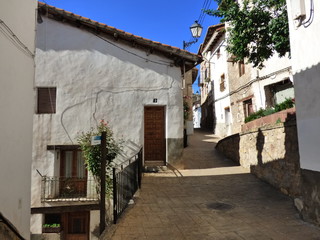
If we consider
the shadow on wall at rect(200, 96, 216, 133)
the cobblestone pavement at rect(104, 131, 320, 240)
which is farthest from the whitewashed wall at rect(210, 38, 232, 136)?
the cobblestone pavement at rect(104, 131, 320, 240)

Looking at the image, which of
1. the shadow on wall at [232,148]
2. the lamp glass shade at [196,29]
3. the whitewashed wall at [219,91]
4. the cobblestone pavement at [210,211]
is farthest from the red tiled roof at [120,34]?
the whitewashed wall at [219,91]

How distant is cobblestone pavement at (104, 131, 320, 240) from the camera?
4.34m

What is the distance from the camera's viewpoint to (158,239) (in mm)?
4184

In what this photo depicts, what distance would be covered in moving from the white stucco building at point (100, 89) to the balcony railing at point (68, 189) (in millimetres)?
436

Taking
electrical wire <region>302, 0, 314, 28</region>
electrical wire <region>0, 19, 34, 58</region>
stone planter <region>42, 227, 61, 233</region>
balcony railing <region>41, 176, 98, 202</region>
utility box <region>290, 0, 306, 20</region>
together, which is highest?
utility box <region>290, 0, 306, 20</region>

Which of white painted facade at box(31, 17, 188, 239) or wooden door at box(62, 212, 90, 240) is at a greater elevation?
white painted facade at box(31, 17, 188, 239)

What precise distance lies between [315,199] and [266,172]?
10.9 feet

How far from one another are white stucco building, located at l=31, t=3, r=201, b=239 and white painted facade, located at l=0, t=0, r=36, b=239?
13.2 feet

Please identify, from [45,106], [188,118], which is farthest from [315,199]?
[188,118]

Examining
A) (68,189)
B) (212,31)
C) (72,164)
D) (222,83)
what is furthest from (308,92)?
(212,31)

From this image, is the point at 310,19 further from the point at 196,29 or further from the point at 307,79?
the point at 196,29

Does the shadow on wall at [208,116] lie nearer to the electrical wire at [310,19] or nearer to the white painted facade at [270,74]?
the white painted facade at [270,74]

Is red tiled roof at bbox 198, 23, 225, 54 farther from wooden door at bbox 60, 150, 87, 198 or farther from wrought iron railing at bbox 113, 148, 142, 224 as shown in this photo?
wrought iron railing at bbox 113, 148, 142, 224

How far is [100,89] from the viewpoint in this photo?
9.83 metres
